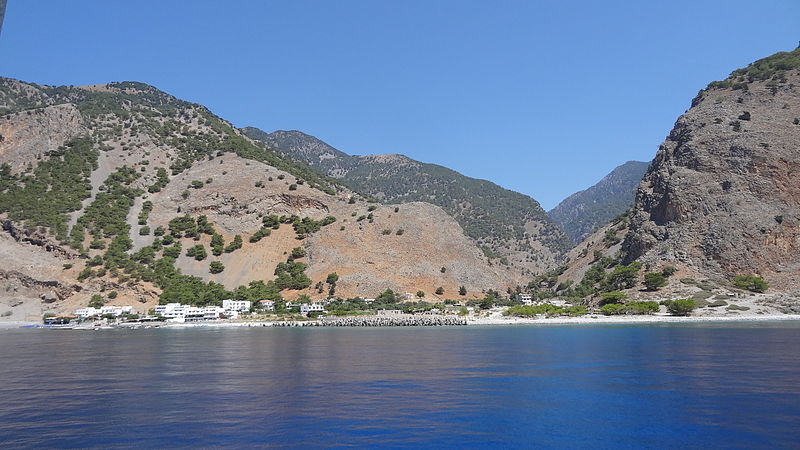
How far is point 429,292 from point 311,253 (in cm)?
2697

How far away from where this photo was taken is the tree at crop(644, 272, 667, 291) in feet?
330

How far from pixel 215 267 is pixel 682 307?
8740cm

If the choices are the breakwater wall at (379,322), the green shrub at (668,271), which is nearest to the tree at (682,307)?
the green shrub at (668,271)

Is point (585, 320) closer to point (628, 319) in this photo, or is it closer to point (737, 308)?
point (628, 319)

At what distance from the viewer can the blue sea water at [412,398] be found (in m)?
21.7

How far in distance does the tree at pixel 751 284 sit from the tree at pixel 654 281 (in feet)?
37.4

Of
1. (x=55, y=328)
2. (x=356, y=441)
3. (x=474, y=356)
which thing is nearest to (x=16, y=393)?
(x=356, y=441)

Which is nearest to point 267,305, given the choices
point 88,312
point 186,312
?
point 186,312

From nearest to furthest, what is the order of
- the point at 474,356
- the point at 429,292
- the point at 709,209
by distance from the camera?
the point at 474,356 < the point at 709,209 < the point at 429,292

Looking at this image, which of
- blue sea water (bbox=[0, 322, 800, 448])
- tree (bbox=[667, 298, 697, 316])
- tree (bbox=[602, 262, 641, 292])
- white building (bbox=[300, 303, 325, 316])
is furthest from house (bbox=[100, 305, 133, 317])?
tree (bbox=[667, 298, 697, 316])

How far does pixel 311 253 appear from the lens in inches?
5039

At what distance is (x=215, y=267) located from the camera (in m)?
123

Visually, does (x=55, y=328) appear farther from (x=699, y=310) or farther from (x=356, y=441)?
→ (x=699, y=310)

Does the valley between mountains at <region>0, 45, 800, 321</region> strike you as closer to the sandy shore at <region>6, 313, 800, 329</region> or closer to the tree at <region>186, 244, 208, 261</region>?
the tree at <region>186, 244, 208, 261</region>
